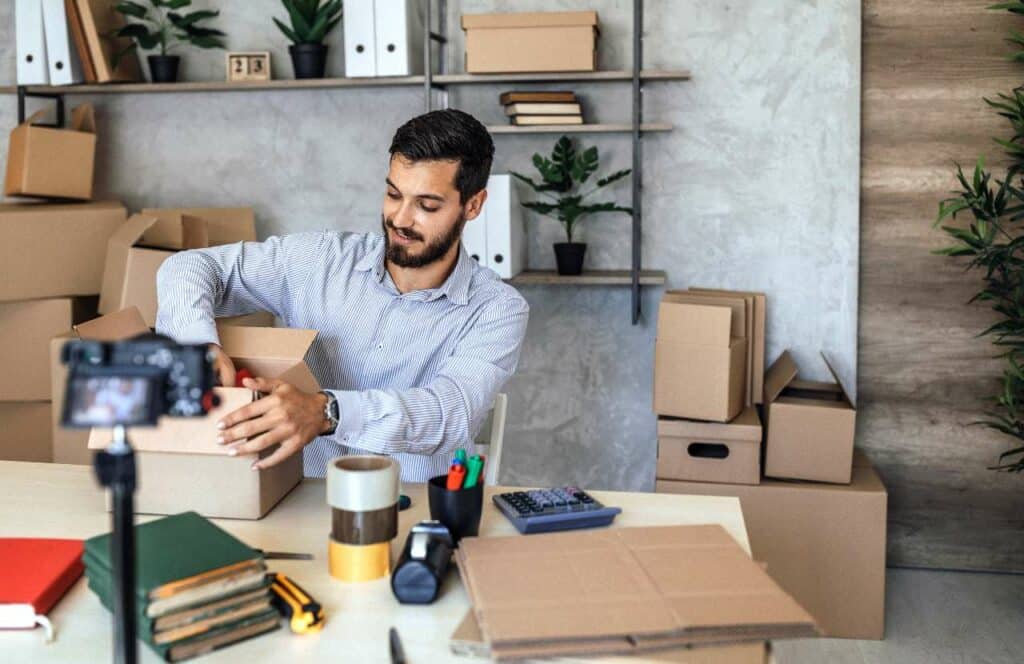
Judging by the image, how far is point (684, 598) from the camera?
1.14 m

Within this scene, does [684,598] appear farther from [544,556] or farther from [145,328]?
[145,328]

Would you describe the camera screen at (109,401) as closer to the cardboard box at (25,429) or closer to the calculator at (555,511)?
the calculator at (555,511)

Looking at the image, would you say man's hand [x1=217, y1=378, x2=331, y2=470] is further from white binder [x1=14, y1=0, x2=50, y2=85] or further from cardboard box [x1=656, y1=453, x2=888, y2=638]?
white binder [x1=14, y1=0, x2=50, y2=85]

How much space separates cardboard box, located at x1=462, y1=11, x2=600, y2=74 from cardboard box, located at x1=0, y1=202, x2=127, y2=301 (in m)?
1.22

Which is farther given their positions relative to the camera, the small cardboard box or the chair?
the chair

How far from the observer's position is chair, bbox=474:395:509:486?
1992 mm

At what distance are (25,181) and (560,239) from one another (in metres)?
1.67

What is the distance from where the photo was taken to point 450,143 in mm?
2092

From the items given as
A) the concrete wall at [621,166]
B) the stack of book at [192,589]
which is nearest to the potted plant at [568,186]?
the concrete wall at [621,166]

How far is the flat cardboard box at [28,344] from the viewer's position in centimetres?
308

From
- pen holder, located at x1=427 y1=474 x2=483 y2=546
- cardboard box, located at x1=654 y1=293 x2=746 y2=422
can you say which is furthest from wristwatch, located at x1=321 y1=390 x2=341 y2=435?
cardboard box, located at x1=654 y1=293 x2=746 y2=422

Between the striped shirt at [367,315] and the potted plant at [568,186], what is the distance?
1.04 metres

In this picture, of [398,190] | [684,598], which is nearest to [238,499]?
[684,598]

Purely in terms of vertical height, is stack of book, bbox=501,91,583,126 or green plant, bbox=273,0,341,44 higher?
green plant, bbox=273,0,341,44
